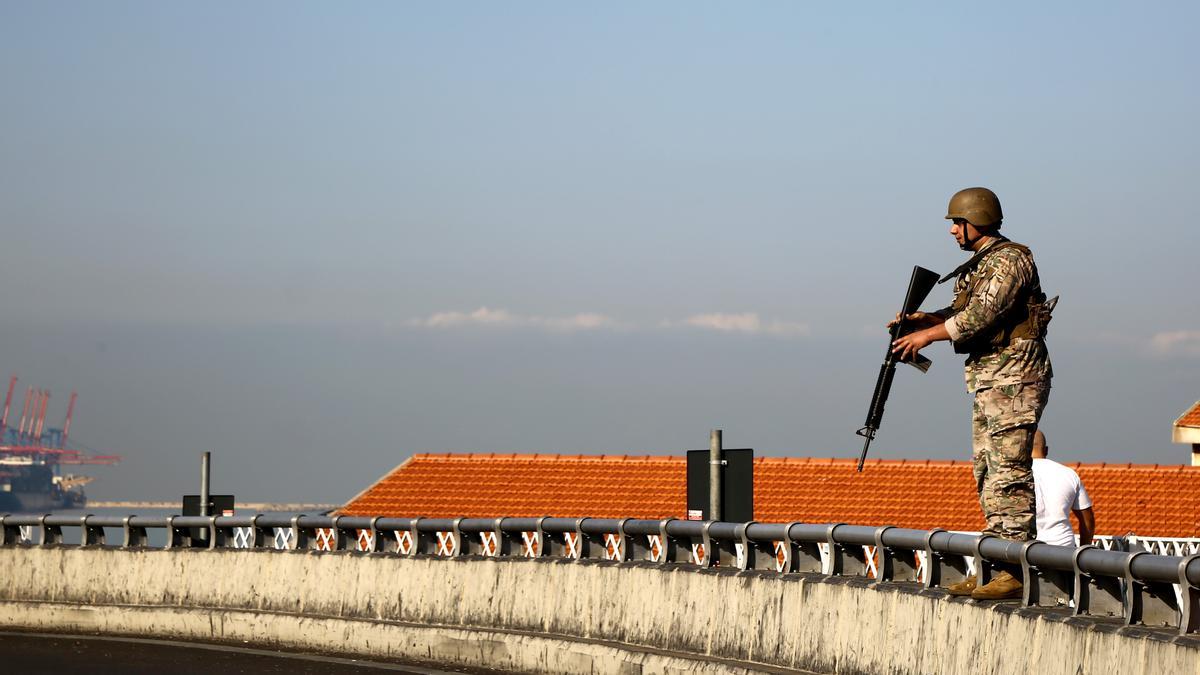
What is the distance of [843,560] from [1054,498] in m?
1.50

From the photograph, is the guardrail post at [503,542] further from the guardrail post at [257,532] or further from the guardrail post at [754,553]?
the guardrail post at [257,532]

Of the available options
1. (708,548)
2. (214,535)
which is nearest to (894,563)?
(708,548)

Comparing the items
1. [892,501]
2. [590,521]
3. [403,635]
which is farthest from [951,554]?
[892,501]

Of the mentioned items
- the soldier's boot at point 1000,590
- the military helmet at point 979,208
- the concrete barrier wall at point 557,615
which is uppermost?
the military helmet at point 979,208

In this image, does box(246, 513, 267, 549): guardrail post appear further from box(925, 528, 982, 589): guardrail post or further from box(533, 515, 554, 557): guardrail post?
box(925, 528, 982, 589): guardrail post

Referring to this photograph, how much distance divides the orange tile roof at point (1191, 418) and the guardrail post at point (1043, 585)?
47.3 meters

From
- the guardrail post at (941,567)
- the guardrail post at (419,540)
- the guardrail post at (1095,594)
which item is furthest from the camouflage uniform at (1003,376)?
the guardrail post at (419,540)

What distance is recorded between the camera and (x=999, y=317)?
Answer: 33.3 feet

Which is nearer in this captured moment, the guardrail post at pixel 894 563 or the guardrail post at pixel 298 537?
the guardrail post at pixel 894 563

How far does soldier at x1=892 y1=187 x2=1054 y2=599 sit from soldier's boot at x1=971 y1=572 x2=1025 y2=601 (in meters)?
0.31

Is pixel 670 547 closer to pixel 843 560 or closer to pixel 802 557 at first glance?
pixel 802 557

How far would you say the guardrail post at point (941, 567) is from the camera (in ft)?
34.6

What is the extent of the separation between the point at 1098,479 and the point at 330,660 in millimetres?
41311

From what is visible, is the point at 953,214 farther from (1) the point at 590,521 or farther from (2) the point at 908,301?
(1) the point at 590,521
